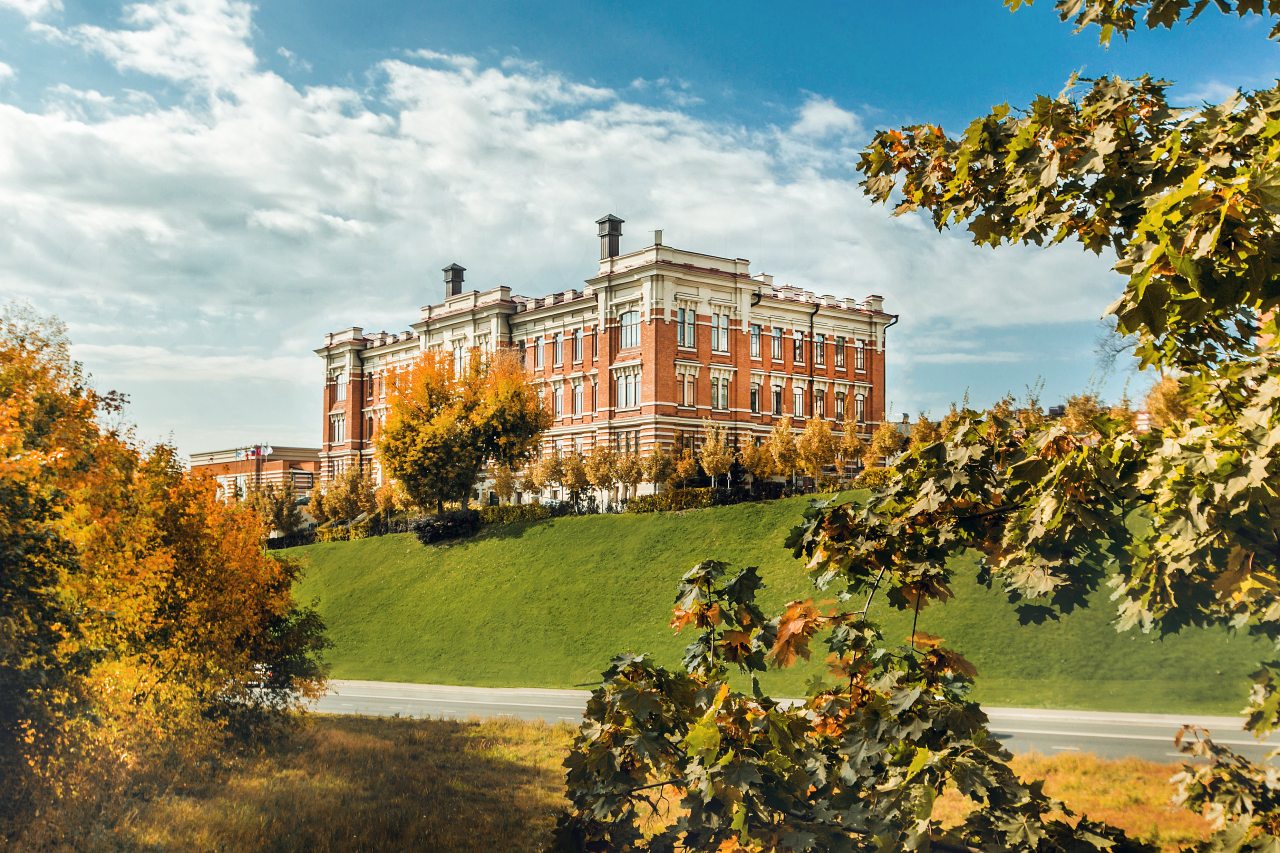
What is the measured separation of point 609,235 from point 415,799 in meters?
48.0

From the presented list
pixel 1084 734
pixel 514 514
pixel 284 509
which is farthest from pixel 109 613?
pixel 284 509

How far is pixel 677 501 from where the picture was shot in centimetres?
4253

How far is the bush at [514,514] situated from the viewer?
47188 millimetres

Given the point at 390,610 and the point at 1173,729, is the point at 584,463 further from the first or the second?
the point at 1173,729

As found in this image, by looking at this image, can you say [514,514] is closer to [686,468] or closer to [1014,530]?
[686,468]

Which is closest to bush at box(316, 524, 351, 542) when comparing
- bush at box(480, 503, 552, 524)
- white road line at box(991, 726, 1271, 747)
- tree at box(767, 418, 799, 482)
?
bush at box(480, 503, 552, 524)

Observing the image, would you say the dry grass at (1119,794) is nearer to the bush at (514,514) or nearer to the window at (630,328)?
the bush at (514,514)

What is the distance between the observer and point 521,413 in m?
51.7

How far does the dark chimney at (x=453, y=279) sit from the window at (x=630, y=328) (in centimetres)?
1948

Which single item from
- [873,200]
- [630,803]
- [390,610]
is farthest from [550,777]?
[390,610]

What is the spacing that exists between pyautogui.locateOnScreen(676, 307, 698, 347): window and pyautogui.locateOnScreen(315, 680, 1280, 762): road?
2888 centimetres

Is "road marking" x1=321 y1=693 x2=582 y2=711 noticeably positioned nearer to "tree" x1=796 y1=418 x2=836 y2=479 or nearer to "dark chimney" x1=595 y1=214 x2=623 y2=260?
"tree" x1=796 y1=418 x2=836 y2=479

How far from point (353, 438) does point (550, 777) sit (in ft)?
219

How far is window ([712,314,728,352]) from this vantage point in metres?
54.7
